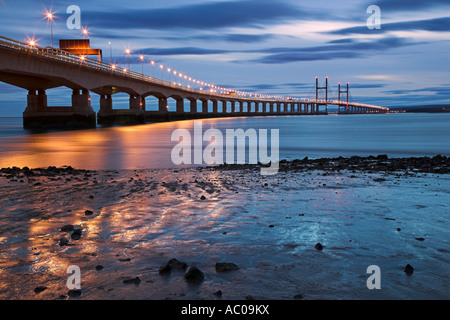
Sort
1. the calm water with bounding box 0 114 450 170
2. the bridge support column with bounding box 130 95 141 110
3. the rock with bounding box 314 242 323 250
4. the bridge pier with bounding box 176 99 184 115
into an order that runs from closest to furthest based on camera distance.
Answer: the rock with bounding box 314 242 323 250 < the calm water with bounding box 0 114 450 170 < the bridge support column with bounding box 130 95 141 110 < the bridge pier with bounding box 176 99 184 115

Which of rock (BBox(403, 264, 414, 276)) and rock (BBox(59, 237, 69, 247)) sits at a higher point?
rock (BBox(59, 237, 69, 247))

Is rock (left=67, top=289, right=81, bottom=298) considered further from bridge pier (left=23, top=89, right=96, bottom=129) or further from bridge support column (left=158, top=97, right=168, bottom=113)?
bridge support column (left=158, top=97, right=168, bottom=113)

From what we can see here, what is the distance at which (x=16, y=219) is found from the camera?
7723mm

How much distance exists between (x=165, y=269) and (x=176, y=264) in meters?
0.21

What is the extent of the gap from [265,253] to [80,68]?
57228 mm

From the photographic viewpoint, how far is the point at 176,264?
5.26m

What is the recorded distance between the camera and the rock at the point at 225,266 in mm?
5186

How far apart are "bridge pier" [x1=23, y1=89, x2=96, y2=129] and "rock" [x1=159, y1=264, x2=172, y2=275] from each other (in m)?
61.8

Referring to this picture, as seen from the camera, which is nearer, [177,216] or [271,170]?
[177,216]

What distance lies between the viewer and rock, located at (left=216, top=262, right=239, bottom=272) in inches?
204

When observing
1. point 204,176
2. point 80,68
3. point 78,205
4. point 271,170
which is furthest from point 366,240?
point 80,68

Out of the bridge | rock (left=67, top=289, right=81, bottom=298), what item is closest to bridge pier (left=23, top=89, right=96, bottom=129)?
the bridge

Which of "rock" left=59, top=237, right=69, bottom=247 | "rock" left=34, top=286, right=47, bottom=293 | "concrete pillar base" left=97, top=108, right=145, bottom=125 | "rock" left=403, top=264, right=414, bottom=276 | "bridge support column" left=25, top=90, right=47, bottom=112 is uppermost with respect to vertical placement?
"bridge support column" left=25, top=90, right=47, bottom=112

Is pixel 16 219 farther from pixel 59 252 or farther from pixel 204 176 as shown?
pixel 204 176
